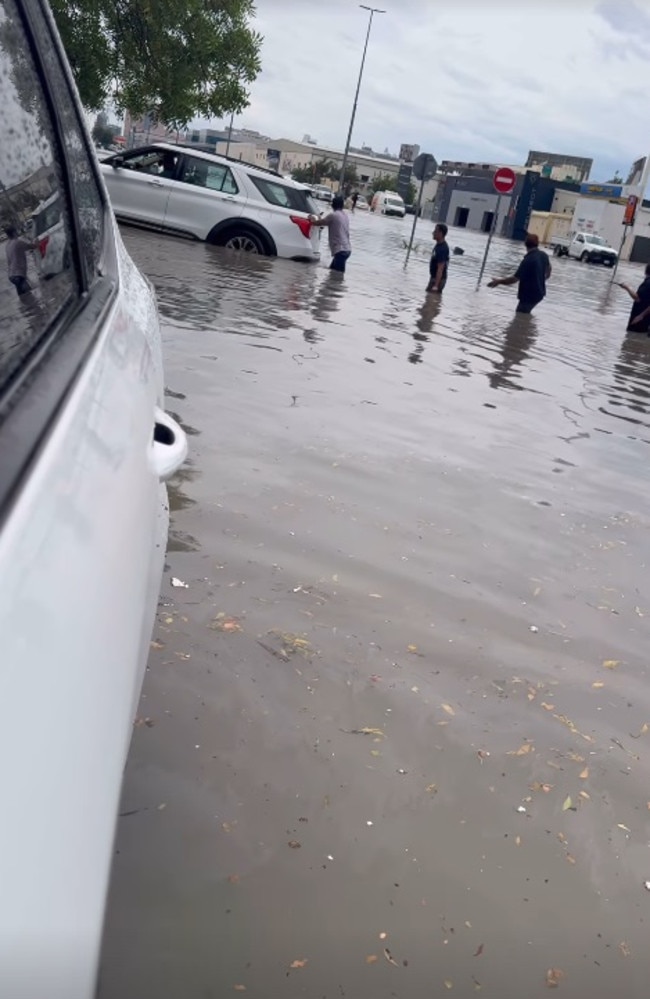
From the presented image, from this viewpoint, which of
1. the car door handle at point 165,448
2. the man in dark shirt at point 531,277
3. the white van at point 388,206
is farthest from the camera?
the white van at point 388,206

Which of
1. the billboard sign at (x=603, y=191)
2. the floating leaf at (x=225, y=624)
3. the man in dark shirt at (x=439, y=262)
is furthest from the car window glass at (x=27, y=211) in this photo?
the billboard sign at (x=603, y=191)

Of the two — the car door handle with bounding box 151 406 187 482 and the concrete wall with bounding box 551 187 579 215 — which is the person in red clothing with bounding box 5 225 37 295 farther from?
the concrete wall with bounding box 551 187 579 215

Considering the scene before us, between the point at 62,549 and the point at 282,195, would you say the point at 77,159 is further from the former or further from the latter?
the point at 282,195

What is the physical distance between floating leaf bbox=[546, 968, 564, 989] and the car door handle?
1355 millimetres

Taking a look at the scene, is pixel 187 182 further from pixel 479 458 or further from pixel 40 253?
pixel 40 253

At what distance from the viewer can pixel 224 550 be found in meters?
3.96

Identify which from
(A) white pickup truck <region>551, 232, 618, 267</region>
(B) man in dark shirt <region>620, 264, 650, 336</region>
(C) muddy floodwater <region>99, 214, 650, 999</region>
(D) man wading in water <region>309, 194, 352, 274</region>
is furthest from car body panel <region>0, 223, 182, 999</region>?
(A) white pickup truck <region>551, 232, 618, 267</region>

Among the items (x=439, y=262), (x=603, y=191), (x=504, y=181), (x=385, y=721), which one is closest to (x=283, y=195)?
(x=439, y=262)

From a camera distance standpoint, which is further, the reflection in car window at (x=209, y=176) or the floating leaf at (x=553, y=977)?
the reflection in car window at (x=209, y=176)

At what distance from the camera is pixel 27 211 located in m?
1.63

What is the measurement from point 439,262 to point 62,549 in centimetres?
1628

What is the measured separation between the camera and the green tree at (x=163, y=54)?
16.2 m

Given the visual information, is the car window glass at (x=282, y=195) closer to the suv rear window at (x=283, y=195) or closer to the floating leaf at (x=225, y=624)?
the suv rear window at (x=283, y=195)

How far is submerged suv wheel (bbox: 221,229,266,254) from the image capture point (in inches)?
642
